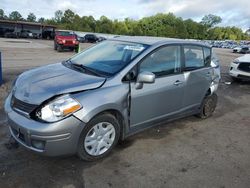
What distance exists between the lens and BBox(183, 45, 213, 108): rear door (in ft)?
15.3

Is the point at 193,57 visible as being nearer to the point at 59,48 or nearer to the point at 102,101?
the point at 102,101

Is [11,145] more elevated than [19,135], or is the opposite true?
[19,135]

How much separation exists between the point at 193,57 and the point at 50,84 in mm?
2783

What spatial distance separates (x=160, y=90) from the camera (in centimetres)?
407

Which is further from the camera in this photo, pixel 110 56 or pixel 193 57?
pixel 193 57

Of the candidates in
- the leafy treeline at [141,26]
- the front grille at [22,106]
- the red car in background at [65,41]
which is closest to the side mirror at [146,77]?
the front grille at [22,106]

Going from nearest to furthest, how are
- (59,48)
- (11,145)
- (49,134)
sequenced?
(49,134) < (11,145) < (59,48)

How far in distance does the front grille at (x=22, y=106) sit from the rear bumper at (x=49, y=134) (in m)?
0.08

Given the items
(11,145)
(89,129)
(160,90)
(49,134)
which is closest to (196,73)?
(160,90)

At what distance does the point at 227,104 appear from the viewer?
22.5ft

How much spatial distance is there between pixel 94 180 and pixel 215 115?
12.1ft

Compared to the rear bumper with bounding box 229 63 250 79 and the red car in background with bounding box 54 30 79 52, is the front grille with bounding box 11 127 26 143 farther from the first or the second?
the red car in background with bounding box 54 30 79 52

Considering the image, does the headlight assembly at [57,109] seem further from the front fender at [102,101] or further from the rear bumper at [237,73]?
the rear bumper at [237,73]

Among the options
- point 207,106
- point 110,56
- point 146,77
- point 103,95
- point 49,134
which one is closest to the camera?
point 49,134
